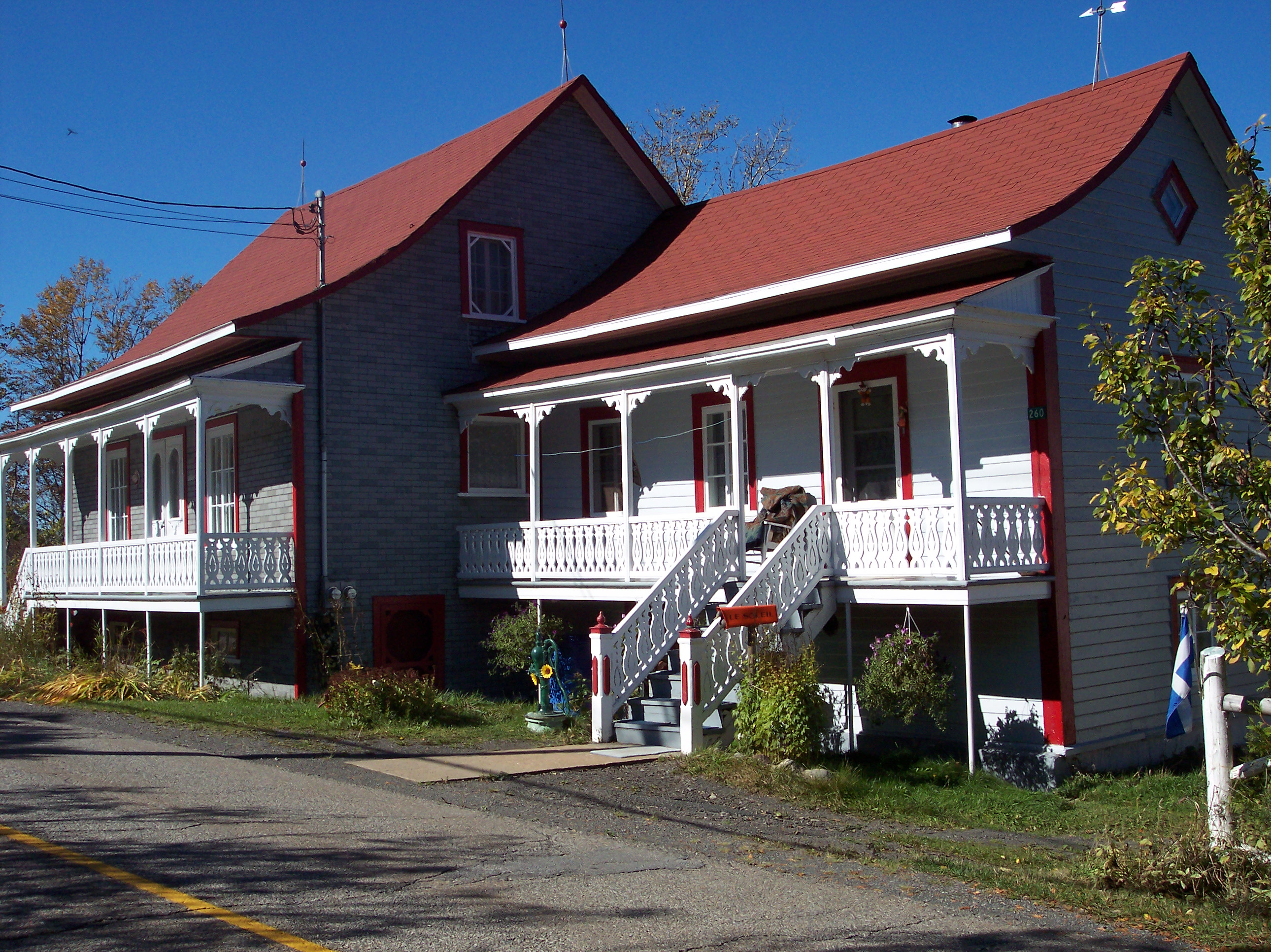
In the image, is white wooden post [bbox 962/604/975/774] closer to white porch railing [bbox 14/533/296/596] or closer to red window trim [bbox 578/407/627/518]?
red window trim [bbox 578/407/627/518]

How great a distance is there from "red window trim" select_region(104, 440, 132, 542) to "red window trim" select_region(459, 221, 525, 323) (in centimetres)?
835

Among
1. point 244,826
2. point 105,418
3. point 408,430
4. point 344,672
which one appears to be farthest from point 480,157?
point 244,826

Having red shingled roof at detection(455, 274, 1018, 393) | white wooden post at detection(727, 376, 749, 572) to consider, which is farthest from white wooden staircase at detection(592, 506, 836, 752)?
red shingled roof at detection(455, 274, 1018, 393)

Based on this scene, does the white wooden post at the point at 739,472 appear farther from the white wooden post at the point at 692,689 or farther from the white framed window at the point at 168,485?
the white framed window at the point at 168,485

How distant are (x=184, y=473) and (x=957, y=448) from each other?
14.6 m

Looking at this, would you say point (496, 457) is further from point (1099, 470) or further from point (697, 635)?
point (1099, 470)

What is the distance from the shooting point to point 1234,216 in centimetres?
918

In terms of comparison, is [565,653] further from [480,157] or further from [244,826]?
[244,826]

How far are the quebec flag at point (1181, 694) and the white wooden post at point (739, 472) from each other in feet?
16.4

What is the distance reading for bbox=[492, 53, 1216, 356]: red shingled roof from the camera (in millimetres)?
15203

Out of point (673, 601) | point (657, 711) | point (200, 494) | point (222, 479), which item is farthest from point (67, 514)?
point (657, 711)

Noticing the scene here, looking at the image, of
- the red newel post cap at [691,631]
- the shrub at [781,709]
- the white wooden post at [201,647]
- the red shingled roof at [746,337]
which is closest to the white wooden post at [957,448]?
the red shingled roof at [746,337]

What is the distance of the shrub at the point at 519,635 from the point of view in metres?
17.2

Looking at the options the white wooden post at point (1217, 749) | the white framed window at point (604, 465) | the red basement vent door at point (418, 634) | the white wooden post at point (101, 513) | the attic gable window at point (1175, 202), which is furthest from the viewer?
the white wooden post at point (101, 513)
